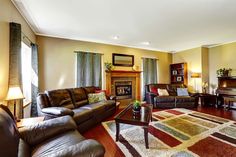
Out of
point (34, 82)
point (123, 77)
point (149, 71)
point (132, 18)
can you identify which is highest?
point (132, 18)

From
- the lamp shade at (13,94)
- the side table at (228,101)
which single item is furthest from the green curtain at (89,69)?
→ the side table at (228,101)

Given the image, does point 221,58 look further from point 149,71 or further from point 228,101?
point 149,71

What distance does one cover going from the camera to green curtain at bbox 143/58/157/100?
6293 mm

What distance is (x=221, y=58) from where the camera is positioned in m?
5.48

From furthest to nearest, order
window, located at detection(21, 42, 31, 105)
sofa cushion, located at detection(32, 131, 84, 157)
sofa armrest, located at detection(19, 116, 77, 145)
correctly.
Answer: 1. window, located at detection(21, 42, 31, 105)
2. sofa armrest, located at detection(19, 116, 77, 145)
3. sofa cushion, located at detection(32, 131, 84, 157)

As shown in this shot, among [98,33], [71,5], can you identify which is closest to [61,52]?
[98,33]

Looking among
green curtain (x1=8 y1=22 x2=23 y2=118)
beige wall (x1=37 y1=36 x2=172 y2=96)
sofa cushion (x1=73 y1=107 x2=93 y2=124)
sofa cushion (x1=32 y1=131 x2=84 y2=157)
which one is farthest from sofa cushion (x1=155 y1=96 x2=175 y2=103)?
green curtain (x1=8 y1=22 x2=23 y2=118)

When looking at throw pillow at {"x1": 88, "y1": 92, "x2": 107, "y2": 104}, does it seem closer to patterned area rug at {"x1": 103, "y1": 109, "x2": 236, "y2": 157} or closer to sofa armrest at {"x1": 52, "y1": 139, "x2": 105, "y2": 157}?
patterned area rug at {"x1": 103, "y1": 109, "x2": 236, "y2": 157}

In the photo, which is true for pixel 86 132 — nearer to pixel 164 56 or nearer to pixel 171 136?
pixel 171 136

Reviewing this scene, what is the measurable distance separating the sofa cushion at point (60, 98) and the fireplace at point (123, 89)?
7.88 feet

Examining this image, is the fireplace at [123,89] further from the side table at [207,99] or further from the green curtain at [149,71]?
the side table at [207,99]

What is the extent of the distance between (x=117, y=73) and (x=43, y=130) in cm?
391

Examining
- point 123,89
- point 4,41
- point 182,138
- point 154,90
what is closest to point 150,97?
point 154,90

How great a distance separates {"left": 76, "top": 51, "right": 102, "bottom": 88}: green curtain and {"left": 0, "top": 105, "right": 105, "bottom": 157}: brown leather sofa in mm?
2907
